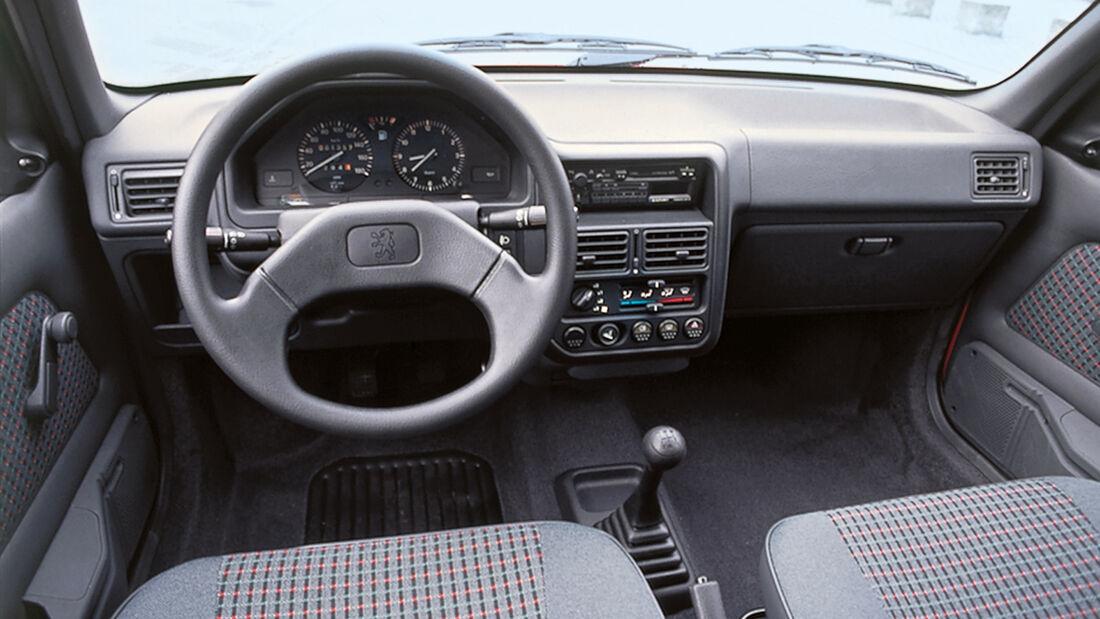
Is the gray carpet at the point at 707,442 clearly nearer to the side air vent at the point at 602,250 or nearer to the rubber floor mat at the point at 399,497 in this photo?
the rubber floor mat at the point at 399,497

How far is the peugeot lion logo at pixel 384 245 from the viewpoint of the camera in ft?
3.94

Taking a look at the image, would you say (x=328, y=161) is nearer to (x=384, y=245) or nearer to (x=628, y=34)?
(x=384, y=245)

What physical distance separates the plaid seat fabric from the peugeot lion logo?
0.83m

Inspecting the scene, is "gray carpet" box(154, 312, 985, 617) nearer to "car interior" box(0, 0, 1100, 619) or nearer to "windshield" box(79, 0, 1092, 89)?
"car interior" box(0, 0, 1100, 619)

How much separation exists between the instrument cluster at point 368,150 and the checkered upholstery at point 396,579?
71 cm

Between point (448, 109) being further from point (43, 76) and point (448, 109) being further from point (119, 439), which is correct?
point (119, 439)

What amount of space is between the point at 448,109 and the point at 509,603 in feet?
3.10

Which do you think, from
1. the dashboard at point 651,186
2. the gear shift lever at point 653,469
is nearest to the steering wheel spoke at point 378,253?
the dashboard at point 651,186

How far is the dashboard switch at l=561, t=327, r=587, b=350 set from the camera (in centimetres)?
175

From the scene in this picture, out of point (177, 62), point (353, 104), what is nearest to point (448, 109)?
point (353, 104)

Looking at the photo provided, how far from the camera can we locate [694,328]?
1.81 meters

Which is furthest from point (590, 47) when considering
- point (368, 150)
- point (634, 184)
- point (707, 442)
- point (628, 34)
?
point (707, 442)

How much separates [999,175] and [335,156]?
5.11 ft

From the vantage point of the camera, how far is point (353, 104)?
59.8 inches
